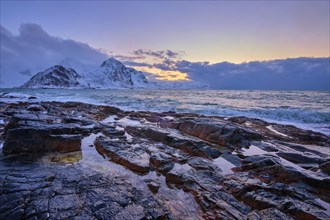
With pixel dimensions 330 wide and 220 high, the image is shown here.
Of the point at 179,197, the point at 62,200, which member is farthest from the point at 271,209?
the point at 62,200

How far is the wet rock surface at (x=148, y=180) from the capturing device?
5457 millimetres

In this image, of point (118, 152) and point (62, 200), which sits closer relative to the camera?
point (62, 200)

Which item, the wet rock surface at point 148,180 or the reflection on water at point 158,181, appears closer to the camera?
the wet rock surface at point 148,180

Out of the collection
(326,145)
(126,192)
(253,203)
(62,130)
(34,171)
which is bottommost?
(326,145)

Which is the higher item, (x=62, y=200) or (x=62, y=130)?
(x=62, y=130)

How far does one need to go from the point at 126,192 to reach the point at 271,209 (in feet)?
12.5

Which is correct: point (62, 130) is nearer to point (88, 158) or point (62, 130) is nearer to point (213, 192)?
point (88, 158)

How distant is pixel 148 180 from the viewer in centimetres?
749

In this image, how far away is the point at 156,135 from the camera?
13.1 meters

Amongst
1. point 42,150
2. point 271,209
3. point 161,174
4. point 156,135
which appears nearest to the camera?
point 271,209

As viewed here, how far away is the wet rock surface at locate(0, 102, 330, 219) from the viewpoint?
215 inches

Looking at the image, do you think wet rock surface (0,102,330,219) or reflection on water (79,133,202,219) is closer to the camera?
wet rock surface (0,102,330,219)

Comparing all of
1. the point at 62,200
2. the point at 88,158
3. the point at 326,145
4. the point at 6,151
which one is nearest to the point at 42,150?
the point at 6,151

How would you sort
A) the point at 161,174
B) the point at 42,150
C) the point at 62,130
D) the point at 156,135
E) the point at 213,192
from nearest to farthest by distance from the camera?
the point at 213,192, the point at 161,174, the point at 42,150, the point at 62,130, the point at 156,135
